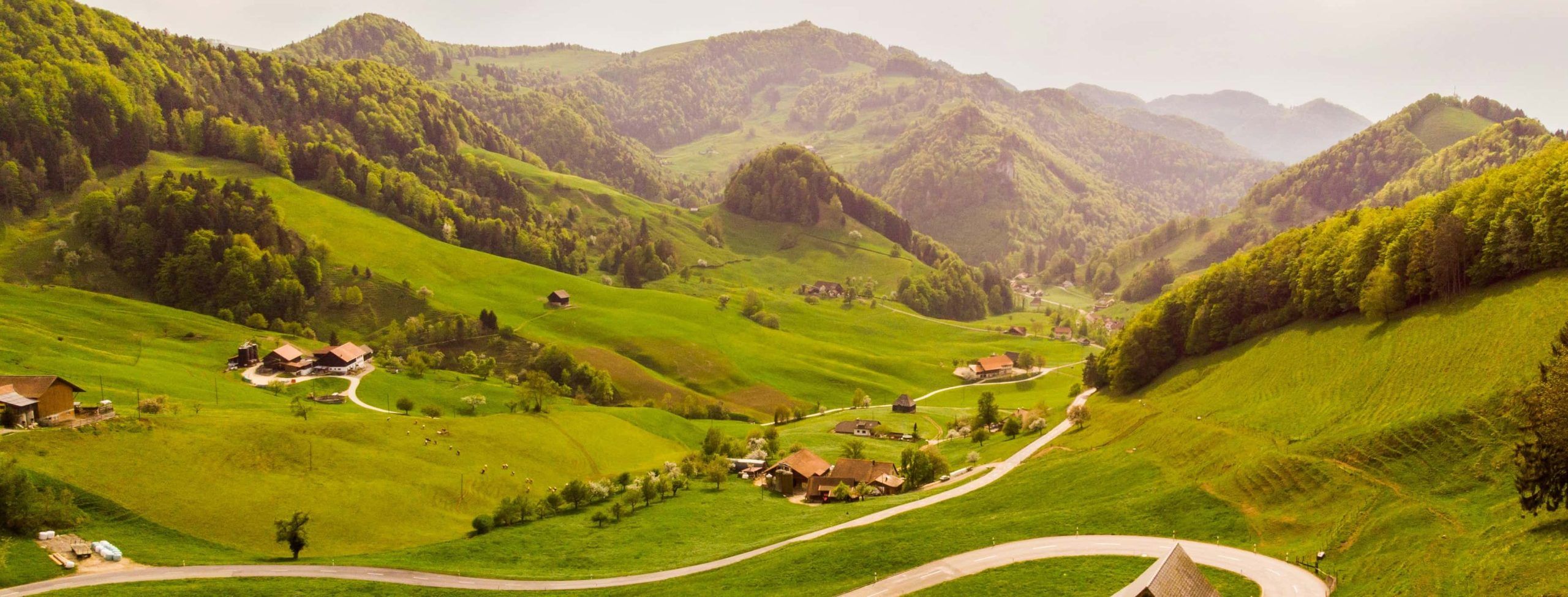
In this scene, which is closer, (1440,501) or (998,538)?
(1440,501)

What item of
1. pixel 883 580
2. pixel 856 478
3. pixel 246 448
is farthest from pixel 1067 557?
pixel 246 448

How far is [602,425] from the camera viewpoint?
405 ft

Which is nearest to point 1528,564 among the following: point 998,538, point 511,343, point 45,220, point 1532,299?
point 998,538

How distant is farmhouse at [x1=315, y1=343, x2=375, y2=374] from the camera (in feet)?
440

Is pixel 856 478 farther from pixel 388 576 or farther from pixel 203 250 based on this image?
pixel 203 250

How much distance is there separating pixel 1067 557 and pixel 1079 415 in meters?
51.7

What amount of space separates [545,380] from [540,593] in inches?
2523

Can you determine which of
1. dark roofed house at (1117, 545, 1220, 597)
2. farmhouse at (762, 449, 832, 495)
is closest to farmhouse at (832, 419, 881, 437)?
farmhouse at (762, 449, 832, 495)

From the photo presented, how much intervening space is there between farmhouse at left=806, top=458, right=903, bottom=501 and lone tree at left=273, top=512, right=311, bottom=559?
5136 centimetres

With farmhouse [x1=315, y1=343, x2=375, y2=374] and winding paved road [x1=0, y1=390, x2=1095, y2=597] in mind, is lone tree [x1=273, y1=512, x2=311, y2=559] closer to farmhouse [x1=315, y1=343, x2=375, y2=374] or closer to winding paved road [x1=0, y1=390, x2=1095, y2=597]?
winding paved road [x1=0, y1=390, x2=1095, y2=597]

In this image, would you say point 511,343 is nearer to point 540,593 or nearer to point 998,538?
point 540,593

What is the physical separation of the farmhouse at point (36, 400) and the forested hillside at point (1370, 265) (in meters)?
119

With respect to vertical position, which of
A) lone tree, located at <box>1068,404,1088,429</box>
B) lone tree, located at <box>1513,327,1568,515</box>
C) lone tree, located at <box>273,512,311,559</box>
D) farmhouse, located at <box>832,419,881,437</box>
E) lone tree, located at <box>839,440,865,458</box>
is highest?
lone tree, located at <box>1513,327,1568,515</box>

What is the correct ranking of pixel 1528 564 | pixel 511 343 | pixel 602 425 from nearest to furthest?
pixel 1528 564, pixel 602 425, pixel 511 343
